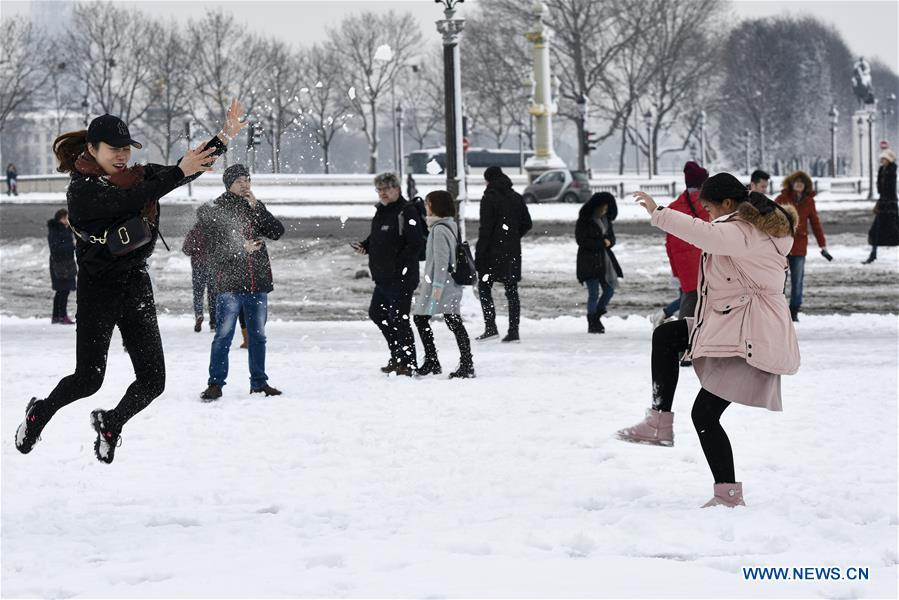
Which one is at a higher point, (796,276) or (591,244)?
(591,244)

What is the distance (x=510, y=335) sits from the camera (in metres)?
12.7

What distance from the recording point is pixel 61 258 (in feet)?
50.0

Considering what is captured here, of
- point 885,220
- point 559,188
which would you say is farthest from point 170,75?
point 885,220

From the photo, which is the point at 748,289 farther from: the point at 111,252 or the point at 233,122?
the point at 111,252

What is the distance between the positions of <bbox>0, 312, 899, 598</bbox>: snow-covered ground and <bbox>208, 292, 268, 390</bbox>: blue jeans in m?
0.27

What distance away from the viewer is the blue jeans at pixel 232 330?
932 cm

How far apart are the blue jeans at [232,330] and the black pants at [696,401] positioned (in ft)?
12.5

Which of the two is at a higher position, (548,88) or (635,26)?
(635,26)

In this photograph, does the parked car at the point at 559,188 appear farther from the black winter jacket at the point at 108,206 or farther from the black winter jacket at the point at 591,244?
the black winter jacket at the point at 108,206

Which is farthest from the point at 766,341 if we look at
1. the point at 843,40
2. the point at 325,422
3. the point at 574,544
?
the point at 843,40

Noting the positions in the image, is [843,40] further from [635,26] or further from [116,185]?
[116,185]

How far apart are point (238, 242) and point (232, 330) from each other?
676 millimetres

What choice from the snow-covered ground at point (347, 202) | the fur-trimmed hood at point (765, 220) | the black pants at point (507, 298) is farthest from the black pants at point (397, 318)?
the snow-covered ground at point (347, 202)

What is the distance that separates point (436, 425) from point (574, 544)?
2915 millimetres
